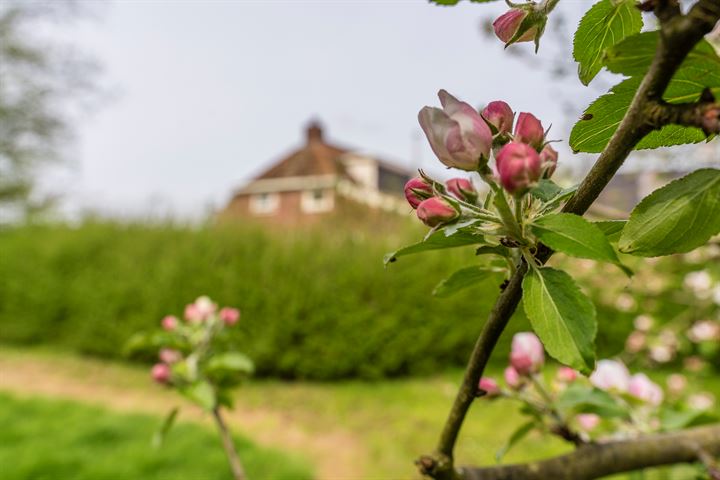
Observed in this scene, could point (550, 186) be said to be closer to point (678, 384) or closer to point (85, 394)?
point (678, 384)

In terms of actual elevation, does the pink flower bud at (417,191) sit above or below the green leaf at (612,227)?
above

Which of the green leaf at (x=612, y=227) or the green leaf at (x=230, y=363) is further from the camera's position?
the green leaf at (x=230, y=363)

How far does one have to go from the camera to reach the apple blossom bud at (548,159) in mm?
373

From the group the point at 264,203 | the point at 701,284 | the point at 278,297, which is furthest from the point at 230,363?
the point at 264,203

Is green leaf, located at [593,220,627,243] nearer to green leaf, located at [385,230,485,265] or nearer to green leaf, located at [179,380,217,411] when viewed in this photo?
green leaf, located at [385,230,485,265]

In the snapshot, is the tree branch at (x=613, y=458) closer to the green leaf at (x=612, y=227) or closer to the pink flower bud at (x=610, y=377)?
the green leaf at (x=612, y=227)

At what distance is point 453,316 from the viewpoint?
22.2ft

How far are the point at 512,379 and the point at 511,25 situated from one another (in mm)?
681

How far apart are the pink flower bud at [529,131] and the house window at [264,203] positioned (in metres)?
18.2

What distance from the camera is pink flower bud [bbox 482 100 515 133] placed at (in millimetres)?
369

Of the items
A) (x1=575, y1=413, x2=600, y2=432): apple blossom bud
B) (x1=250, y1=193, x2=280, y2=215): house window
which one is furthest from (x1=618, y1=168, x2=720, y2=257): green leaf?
(x1=250, y1=193, x2=280, y2=215): house window

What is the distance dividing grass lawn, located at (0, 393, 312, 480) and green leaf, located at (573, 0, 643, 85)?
10.5ft

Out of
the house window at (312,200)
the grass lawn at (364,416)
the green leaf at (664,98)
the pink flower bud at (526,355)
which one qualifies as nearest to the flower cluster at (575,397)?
the pink flower bud at (526,355)

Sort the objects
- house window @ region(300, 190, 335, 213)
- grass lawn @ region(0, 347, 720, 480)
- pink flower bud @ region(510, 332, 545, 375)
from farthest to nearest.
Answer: house window @ region(300, 190, 335, 213) → grass lawn @ region(0, 347, 720, 480) → pink flower bud @ region(510, 332, 545, 375)
